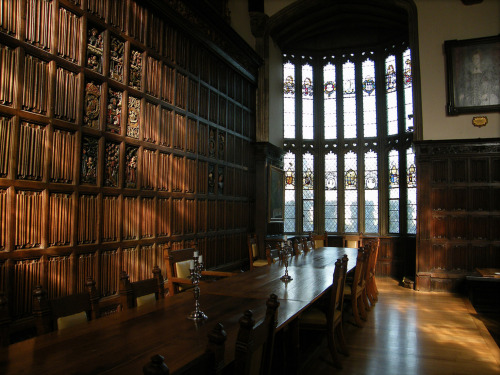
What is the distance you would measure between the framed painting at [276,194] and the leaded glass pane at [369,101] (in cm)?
311

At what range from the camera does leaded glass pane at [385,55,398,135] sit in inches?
440

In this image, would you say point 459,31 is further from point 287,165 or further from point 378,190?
point 287,165

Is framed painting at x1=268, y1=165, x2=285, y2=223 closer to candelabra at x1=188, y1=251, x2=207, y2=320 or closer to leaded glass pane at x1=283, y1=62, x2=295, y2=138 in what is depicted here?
leaded glass pane at x1=283, y1=62, x2=295, y2=138

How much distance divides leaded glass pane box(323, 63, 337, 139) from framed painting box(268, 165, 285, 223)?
95.4 inches

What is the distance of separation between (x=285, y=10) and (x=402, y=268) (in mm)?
7579

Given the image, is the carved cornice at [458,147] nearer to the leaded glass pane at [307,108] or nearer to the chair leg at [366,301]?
the leaded glass pane at [307,108]

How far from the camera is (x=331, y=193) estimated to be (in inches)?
463

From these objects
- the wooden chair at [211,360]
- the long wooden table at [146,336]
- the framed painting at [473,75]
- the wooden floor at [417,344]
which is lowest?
the wooden floor at [417,344]

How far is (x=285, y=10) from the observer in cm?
1024

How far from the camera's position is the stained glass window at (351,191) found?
37.8 ft

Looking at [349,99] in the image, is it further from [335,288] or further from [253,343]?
[253,343]

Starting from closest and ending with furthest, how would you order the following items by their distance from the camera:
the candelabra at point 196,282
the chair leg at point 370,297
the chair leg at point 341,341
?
the candelabra at point 196,282, the chair leg at point 341,341, the chair leg at point 370,297

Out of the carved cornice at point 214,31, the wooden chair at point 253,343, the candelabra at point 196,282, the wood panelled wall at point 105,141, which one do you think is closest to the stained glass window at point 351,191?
the carved cornice at point 214,31

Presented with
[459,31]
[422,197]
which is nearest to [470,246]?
[422,197]
